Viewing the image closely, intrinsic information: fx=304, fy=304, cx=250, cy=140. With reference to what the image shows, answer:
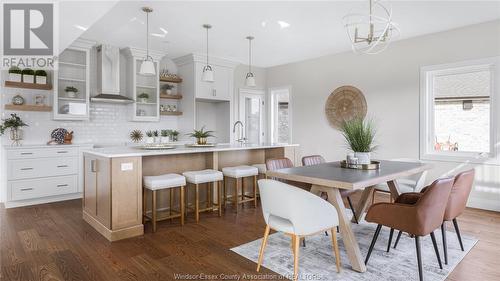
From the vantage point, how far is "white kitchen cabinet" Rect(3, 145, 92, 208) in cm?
432

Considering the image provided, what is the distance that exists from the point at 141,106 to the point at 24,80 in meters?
1.86

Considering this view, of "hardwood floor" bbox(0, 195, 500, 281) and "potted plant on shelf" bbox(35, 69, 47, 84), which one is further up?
"potted plant on shelf" bbox(35, 69, 47, 84)

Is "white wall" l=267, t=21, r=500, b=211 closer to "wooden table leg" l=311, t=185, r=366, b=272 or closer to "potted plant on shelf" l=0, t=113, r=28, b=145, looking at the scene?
"wooden table leg" l=311, t=185, r=366, b=272

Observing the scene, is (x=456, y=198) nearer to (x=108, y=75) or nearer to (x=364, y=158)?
(x=364, y=158)

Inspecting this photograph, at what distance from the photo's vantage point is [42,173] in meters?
4.55

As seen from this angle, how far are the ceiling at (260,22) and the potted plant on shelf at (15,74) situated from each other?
3.84ft

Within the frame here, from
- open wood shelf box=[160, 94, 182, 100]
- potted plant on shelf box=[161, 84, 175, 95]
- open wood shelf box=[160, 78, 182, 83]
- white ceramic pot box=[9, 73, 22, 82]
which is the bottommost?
open wood shelf box=[160, 94, 182, 100]

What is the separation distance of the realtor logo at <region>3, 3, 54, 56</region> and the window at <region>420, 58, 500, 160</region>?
5.22m

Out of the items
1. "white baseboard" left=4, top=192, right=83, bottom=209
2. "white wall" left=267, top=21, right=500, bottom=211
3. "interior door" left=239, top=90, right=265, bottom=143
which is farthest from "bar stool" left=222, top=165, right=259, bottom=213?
"interior door" left=239, top=90, right=265, bottom=143

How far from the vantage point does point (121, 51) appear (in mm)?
5641

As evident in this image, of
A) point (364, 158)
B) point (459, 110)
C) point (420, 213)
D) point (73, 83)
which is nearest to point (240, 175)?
point (364, 158)

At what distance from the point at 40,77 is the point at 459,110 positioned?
649cm

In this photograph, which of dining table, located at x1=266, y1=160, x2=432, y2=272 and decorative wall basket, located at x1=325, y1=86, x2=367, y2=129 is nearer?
dining table, located at x1=266, y1=160, x2=432, y2=272

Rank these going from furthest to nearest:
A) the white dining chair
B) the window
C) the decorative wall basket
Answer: the decorative wall basket
the window
the white dining chair
